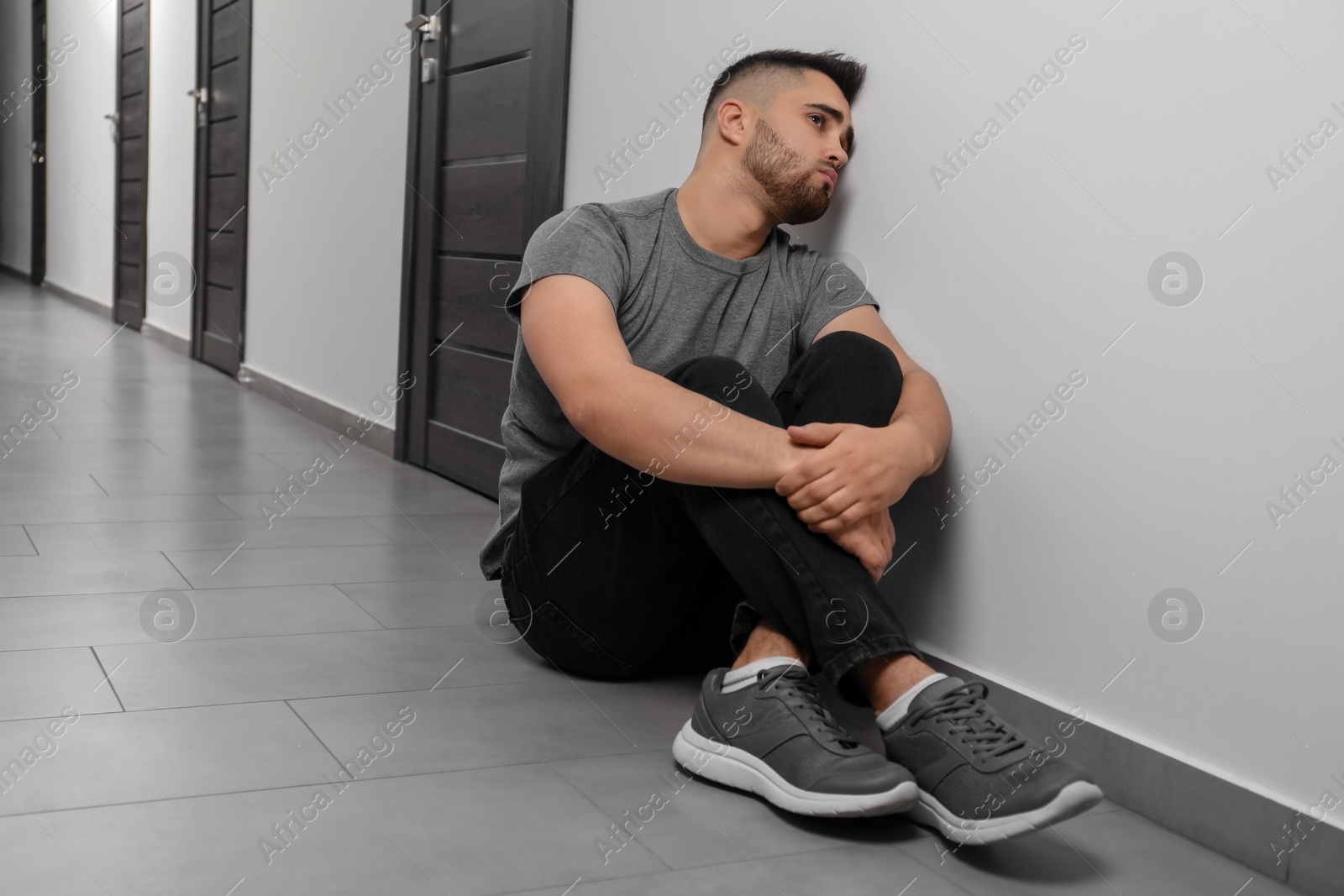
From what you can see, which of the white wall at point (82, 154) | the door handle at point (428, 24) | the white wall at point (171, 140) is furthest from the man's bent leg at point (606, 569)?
the white wall at point (82, 154)

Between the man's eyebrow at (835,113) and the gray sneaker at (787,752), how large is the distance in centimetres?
83

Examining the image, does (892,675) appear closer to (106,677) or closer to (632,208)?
(632,208)

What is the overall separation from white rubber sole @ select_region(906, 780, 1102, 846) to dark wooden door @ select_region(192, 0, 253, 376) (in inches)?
169

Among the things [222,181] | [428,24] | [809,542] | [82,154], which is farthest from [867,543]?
[82,154]

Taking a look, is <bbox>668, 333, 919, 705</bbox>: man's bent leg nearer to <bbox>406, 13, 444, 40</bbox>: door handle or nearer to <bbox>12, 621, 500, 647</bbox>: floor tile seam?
<bbox>12, 621, 500, 647</bbox>: floor tile seam

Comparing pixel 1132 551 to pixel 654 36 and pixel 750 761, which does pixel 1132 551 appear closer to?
pixel 750 761

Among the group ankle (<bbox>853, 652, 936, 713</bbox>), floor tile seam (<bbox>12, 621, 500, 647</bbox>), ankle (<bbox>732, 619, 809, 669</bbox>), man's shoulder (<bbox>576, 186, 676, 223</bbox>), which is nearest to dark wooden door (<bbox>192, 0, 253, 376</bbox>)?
floor tile seam (<bbox>12, 621, 500, 647</bbox>)

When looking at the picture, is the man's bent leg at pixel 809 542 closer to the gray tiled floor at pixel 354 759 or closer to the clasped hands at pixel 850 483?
the clasped hands at pixel 850 483

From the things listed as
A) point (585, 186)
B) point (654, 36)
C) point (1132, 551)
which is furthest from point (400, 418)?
point (1132, 551)

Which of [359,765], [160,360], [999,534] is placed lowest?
[160,360]

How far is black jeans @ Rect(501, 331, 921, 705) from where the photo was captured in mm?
1337

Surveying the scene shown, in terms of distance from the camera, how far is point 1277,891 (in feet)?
3.99

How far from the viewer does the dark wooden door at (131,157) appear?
646 cm

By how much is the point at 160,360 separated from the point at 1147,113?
4.95 m
